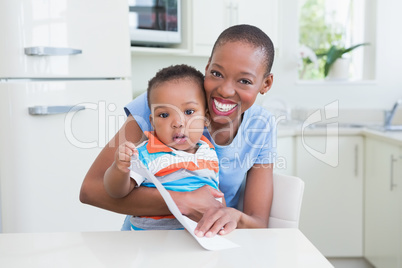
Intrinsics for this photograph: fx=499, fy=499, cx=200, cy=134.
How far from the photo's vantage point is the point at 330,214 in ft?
9.48

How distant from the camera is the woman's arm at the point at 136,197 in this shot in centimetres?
112

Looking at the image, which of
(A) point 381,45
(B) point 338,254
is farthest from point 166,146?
(A) point 381,45

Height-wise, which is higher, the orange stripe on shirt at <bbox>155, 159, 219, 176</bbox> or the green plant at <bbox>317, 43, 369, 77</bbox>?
the green plant at <bbox>317, 43, 369, 77</bbox>

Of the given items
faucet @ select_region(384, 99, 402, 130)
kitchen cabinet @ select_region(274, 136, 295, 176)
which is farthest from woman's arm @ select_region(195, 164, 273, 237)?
faucet @ select_region(384, 99, 402, 130)

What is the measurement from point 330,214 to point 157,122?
1.96 metres

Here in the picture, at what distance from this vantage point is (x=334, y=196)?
9.42 ft

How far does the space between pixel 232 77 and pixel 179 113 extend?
0.16 metres

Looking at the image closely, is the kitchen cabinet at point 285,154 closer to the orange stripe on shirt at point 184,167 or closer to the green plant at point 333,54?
the green plant at point 333,54

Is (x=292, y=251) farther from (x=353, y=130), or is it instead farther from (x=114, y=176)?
(x=353, y=130)

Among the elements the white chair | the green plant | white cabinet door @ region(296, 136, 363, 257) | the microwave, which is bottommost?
white cabinet door @ region(296, 136, 363, 257)

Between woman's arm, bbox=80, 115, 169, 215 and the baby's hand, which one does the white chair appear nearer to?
woman's arm, bbox=80, 115, 169, 215

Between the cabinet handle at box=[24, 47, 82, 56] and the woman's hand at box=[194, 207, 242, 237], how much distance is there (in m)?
1.24

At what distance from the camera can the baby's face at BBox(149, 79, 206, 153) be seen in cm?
119

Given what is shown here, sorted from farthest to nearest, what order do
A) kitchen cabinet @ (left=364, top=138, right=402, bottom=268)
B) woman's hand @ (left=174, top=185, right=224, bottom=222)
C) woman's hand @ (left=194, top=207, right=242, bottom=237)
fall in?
kitchen cabinet @ (left=364, top=138, right=402, bottom=268) → woman's hand @ (left=174, top=185, right=224, bottom=222) → woman's hand @ (left=194, top=207, right=242, bottom=237)
